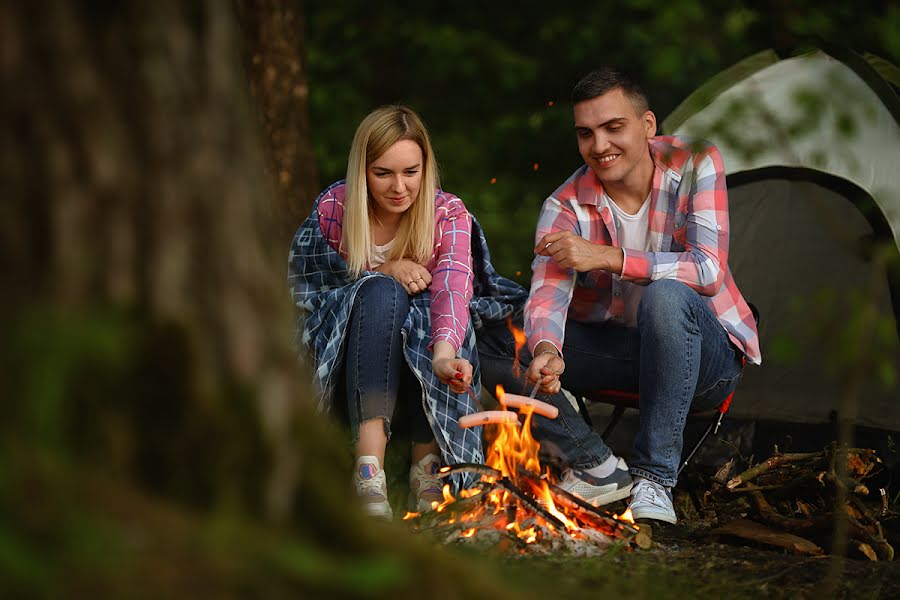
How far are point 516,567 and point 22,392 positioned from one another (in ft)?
4.96

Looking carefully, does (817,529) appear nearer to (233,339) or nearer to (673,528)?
(673,528)

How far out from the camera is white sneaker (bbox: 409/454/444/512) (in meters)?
3.36

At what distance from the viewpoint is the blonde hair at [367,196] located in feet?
11.5

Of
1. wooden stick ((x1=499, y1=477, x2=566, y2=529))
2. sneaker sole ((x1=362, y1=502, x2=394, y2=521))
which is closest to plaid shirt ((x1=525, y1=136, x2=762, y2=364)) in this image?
wooden stick ((x1=499, y1=477, x2=566, y2=529))

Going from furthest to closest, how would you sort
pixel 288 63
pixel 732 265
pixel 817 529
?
pixel 288 63 → pixel 732 265 → pixel 817 529

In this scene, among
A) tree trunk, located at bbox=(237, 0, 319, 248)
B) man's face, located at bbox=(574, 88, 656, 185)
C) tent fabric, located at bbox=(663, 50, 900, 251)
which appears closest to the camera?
man's face, located at bbox=(574, 88, 656, 185)

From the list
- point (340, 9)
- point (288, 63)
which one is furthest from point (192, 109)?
point (340, 9)

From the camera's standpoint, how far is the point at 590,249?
133 inches

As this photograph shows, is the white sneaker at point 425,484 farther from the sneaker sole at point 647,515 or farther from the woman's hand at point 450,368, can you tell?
the sneaker sole at point 647,515

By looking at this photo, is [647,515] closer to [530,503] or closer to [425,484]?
[530,503]

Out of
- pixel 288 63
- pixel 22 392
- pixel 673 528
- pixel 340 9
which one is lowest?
pixel 673 528

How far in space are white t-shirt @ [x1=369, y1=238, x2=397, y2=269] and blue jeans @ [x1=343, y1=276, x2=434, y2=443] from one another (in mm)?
238

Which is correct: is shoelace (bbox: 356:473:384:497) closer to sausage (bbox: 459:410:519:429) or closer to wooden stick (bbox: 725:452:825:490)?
sausage (bbox: 459:410:519:429)

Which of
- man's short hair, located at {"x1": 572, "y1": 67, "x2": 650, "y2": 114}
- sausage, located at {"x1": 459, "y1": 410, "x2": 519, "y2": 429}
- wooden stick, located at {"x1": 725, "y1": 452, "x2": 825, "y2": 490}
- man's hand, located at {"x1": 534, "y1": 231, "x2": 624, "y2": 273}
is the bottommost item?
wooden stick, located at {"x1": 725, "y1": 452, "x2": 825, "y2": 490}
